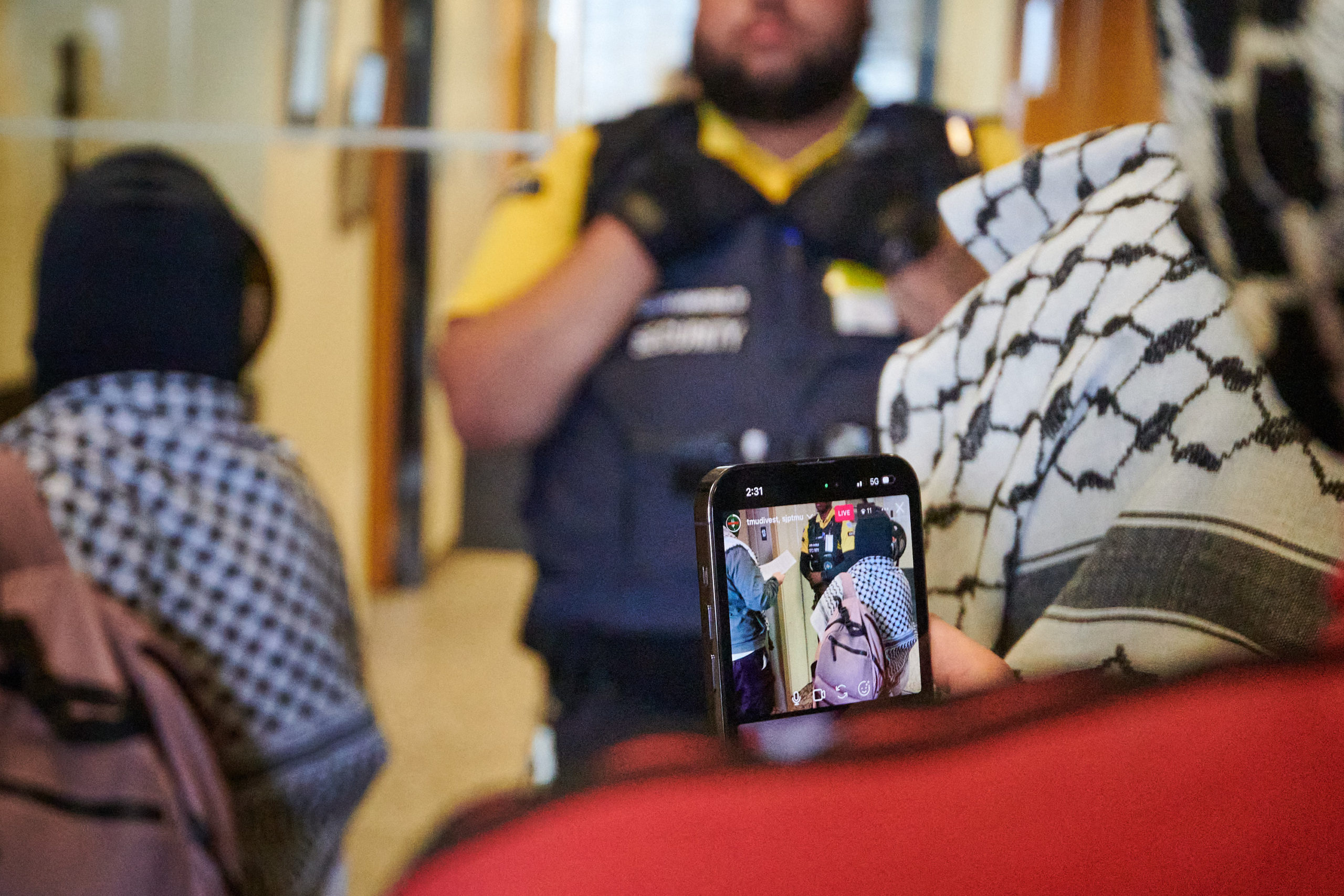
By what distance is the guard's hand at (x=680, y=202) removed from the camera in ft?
2.33

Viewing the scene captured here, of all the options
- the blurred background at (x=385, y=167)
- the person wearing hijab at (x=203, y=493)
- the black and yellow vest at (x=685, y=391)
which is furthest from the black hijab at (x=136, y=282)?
the blurred background at (x=385, y=167)

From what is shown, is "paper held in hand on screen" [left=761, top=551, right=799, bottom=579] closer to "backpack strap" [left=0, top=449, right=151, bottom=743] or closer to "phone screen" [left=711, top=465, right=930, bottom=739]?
"phone screen" [left=711, top=465, right=930, bottom=739]

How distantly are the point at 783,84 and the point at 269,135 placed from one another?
1.87 meters

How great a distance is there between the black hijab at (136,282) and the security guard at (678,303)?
348mm

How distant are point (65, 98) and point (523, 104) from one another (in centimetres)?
90

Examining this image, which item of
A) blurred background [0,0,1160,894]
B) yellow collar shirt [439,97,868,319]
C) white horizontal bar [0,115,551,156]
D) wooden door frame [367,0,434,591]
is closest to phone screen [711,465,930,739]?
yellow collar shirt [439,97,868,319]

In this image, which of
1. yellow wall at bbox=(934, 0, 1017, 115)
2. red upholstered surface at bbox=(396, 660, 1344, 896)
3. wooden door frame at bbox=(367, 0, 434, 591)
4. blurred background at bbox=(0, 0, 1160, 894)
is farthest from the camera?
wooden door frame at bbox=(367, 0, 434, 591)

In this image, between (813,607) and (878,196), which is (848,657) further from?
(878,196)

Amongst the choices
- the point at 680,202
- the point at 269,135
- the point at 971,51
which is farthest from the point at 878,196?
the point at 269,135


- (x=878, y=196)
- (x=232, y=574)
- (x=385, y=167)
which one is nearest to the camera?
(x=878, y=196)

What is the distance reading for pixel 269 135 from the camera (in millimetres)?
2271

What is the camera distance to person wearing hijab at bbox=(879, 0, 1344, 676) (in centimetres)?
19

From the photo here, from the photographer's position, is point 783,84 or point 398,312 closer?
point 783,84

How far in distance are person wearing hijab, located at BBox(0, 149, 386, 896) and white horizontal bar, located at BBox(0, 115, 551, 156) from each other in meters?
1.14
